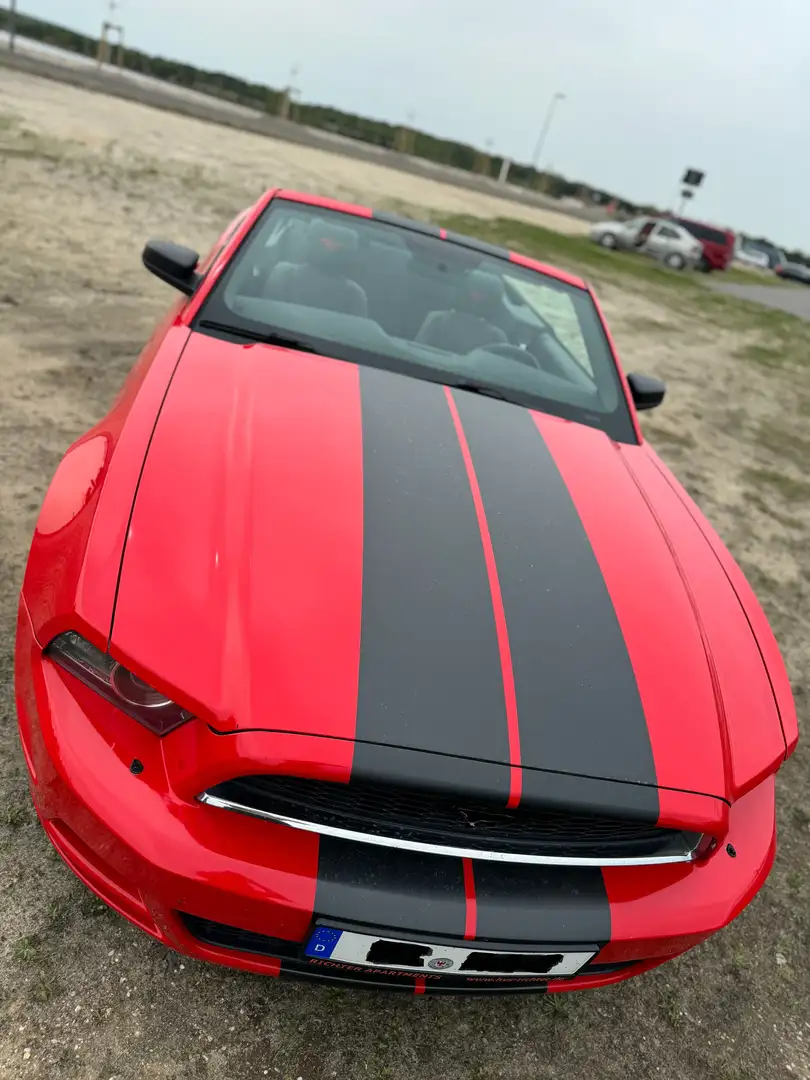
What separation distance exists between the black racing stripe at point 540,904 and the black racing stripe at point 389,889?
0.05 metres

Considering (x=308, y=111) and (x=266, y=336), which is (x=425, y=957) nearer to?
(x=266, y=336)

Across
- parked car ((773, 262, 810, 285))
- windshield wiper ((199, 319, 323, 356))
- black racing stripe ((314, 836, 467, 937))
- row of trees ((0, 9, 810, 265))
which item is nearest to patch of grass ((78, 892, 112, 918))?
black racing stripe ((314, 836, 467, 937))

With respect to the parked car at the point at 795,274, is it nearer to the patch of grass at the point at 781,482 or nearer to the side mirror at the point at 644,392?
the patch of grass at the point at 781,482

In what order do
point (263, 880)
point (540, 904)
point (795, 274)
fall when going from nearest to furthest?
point (263, 880), point (540, 904), point (795, 274)

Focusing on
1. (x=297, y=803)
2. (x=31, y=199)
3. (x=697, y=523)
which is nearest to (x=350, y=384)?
(x=697, y=523)

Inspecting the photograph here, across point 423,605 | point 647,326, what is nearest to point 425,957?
point 423,605

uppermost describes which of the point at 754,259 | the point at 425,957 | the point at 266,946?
the point at 754,259

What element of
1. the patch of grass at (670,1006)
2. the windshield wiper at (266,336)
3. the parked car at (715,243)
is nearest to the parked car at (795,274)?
the parked car at (715,243)

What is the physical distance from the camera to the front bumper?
1186 millimetres

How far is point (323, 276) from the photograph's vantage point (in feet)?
8.23

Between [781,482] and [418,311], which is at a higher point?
[418,311]

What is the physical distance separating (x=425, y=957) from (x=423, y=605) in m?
0.62

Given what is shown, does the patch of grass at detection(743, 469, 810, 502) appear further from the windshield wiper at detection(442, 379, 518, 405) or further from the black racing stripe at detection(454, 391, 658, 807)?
the black racing stripe at detection(454, 391, 658, 807)

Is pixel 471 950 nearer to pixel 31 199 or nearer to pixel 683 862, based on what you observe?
pixel 683 862
